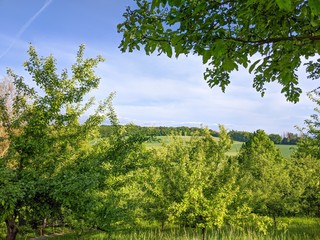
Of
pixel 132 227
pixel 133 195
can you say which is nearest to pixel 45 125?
pixel 133 195

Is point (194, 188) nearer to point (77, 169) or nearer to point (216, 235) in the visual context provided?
point (216, 235)

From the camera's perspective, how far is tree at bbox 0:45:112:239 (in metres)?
8.38

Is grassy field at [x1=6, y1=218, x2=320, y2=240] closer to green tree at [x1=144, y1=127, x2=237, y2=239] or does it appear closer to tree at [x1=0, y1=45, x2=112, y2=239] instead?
green tree at [x1=144, y1=127, x2=237, y2=239]

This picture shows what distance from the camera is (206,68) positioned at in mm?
6258

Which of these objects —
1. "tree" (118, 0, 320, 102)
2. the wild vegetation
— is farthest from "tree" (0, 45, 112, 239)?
"tree" (118, 0, 320, 102)

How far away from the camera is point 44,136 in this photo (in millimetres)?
9242

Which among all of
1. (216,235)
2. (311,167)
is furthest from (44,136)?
(311,167)

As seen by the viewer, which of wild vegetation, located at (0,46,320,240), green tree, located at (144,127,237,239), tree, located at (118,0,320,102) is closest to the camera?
tree, located at (118,0,320,102)

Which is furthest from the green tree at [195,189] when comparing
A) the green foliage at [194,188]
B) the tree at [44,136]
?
the tree at [44,136]

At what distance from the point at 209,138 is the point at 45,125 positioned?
38.8 ft

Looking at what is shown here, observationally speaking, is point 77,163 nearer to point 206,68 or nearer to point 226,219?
point 206,68

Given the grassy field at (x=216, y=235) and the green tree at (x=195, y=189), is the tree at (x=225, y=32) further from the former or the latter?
the green tree at (x=195, y=189)

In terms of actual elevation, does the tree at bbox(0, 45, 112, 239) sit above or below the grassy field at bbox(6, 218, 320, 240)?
above

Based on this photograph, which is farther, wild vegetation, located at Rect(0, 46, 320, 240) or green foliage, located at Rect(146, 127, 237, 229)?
green foliage, located at Rect(146, 127, 237, 229)
